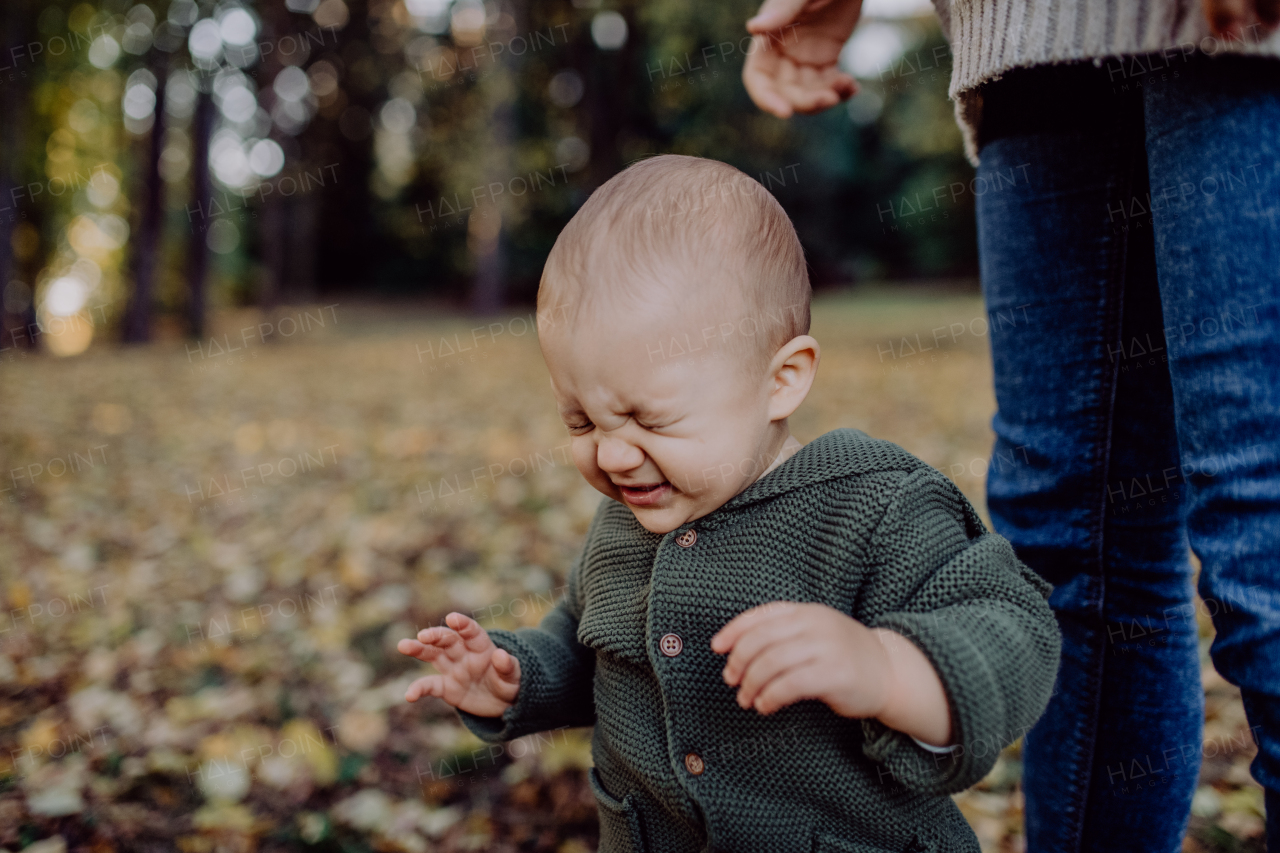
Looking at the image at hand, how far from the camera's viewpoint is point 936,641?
3.36 ft

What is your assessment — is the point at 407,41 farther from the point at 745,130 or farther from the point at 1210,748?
the point at 1210,748

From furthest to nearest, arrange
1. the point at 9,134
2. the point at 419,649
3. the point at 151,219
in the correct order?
the point at 151,219, the point at 9,134, the point at 419,649

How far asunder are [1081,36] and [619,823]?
134cm

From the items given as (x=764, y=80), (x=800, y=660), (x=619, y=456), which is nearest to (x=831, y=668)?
(x=800, y=660)

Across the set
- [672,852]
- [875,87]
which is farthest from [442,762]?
[875,87]

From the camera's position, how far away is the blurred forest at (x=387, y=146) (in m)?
14.7

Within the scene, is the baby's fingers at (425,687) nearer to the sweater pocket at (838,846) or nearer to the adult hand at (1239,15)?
the sweater pocket at (838,846)

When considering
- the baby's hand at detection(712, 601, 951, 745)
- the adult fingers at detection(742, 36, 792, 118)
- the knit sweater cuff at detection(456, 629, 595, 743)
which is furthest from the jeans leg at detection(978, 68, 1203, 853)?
the knit sweater cuff at detection(456, 629, 595, 743)

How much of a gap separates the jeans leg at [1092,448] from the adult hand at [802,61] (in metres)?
0.37

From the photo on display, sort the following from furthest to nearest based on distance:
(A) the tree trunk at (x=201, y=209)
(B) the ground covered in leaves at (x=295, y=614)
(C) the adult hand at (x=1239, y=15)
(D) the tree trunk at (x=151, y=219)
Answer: (D) the tree trunk at (x=151, y=219), (A) the tree trunk at (x=201, y=209), (B) the ground covered in leaves at (x=295, y=614), (C) the adult hand at (x=1239, y=15)

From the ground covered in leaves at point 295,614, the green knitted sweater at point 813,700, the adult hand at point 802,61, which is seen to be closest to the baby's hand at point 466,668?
the green knitted sweater at point 813,700

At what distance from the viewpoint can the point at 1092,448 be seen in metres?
1.48

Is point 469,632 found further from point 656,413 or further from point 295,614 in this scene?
point 295,614

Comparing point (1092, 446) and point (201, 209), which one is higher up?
point (1092, 446)
